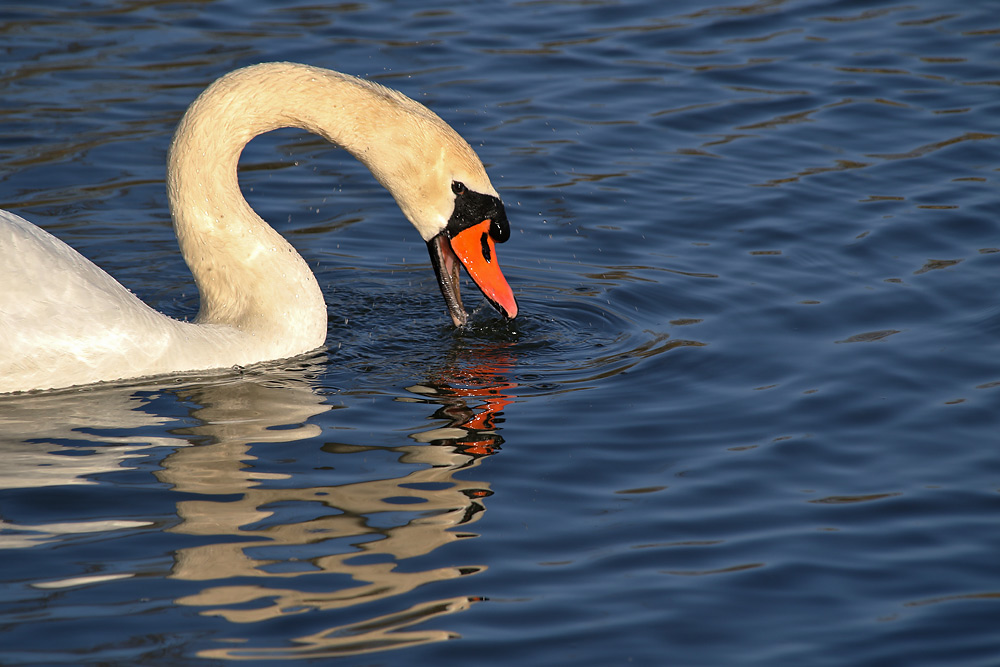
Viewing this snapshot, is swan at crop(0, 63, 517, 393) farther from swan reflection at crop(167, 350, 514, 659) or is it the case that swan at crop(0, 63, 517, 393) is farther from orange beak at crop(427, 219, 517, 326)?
swan reflection at crop(167, 350, 514, 659)

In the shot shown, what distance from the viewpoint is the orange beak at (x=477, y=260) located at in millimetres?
7027

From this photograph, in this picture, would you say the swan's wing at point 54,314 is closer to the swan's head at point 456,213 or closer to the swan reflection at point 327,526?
the swan reflection at point 327,526

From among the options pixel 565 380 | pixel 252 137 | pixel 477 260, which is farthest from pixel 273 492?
pixel 252 137

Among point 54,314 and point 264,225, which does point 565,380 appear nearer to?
point 264,225

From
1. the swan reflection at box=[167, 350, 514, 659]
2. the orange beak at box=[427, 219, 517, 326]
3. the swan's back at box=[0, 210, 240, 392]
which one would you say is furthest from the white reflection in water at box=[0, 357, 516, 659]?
the orange beak at box=[427, 219, 517, 326]

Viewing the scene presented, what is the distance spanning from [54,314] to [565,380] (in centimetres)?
234

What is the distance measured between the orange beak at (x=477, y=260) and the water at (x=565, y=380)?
Answer: 30 centimetres

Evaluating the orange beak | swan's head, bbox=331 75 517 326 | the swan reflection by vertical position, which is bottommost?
the swan reflection

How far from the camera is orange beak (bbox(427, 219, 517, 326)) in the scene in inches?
277

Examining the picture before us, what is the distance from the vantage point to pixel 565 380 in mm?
6770

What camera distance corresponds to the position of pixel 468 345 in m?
7.24

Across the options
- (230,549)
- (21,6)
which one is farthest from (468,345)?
(21,6)

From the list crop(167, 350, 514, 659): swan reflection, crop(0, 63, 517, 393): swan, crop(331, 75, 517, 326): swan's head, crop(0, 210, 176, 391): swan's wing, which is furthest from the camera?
crop(331, 75, 517, 326): swan's head

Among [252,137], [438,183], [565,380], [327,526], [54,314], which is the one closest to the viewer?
[327,526]
